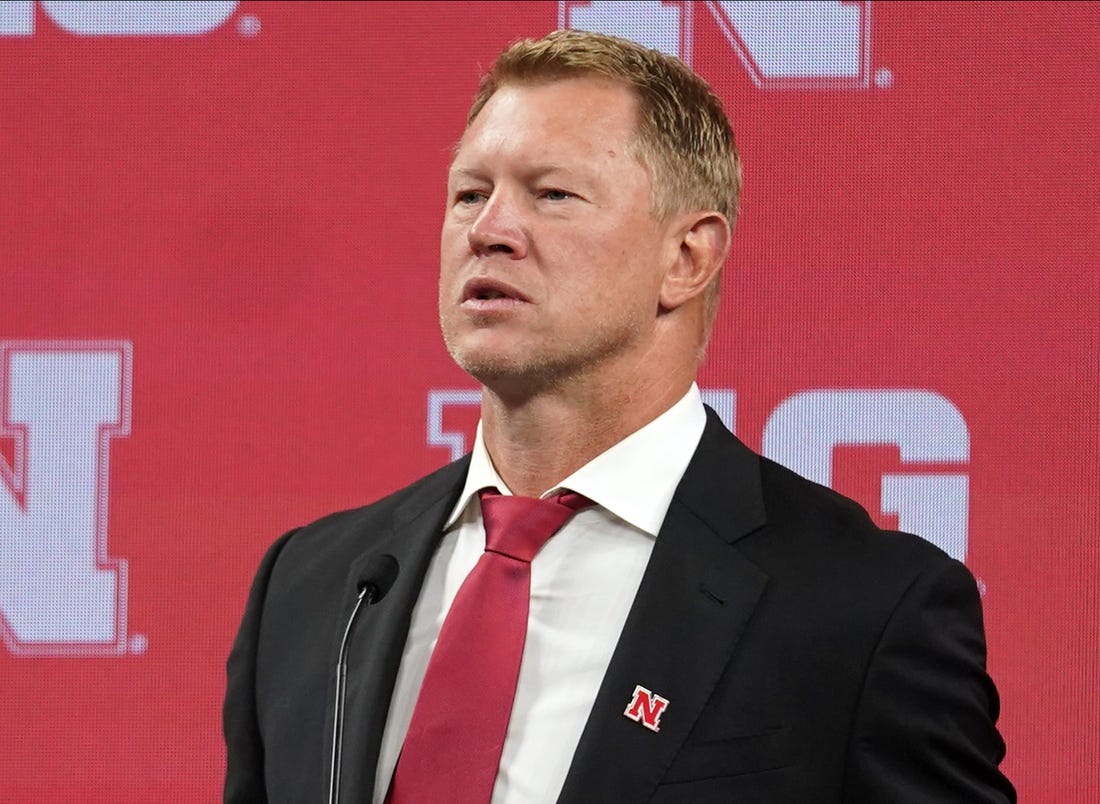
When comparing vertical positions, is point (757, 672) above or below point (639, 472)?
below

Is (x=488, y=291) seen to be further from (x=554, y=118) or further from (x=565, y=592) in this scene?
(x=565, y=592)

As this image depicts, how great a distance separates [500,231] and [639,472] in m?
0.35

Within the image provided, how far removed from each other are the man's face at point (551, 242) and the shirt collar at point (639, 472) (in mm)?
99

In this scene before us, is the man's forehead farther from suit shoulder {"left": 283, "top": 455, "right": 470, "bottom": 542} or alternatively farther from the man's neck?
suit shoulder {"left": 283, "top": 455, "right": 470, "bottom": 542}

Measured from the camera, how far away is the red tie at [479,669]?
1854 mm

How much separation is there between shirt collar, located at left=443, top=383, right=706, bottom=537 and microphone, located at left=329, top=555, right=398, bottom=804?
20 centimetres

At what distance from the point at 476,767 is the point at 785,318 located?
4.09ft

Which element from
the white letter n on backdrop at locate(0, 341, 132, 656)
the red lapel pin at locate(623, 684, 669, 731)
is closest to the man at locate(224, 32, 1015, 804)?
the red lapel pin at locate(623, 684, 669, 731)

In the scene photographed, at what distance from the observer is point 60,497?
2908 mm

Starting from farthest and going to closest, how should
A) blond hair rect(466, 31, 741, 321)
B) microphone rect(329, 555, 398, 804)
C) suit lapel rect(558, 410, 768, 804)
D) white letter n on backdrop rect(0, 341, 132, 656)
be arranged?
white letter n on backdrop rect(0, 341, 132, 656) < blond hair rect(466, 31, 741, 321) < microphone rect(329, 555, 398, 804) < suit lapel rect(558, 410, 768, 804)

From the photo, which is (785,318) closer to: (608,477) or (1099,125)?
(1099,125)

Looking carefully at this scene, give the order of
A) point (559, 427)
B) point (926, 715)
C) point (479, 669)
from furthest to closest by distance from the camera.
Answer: point (559, 427) < point (479, 669) < point (926, 715)

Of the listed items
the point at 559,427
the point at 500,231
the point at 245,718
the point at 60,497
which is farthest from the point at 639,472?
the point at 60,497

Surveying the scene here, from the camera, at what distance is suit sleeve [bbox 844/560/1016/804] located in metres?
1.75
